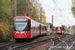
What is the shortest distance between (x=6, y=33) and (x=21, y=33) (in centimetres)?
186

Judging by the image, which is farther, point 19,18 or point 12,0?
point 12,0

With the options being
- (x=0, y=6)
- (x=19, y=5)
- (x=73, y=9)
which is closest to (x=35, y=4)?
(x=19, y=5)

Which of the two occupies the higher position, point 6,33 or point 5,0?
point 5,0

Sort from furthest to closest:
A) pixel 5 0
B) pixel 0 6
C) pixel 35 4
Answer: pixel 35 4 → pixel 5 0 → pixel 0 6

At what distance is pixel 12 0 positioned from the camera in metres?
45.7

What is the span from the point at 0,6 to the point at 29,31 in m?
13.6

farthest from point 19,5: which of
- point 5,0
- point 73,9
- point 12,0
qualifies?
point 73,9

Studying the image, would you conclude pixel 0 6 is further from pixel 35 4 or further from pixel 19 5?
pixel 35 4

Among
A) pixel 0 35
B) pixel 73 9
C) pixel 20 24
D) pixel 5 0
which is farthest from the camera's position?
pixel 73 9

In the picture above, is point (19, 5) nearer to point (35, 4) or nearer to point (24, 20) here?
point (35, 4)

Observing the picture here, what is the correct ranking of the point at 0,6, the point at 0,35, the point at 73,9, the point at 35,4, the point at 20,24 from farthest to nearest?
the point at 35,4 → the point at 73,9 → the point at 0,6 → the point at 20,24 → the point at 0,35

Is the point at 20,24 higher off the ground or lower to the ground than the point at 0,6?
lower

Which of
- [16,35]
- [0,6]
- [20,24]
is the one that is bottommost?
[16,35]

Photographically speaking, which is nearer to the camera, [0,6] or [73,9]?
[0,6]
